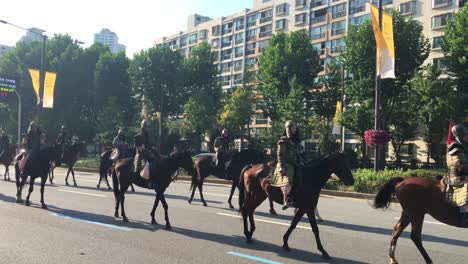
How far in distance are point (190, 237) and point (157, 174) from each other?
2.39 metres

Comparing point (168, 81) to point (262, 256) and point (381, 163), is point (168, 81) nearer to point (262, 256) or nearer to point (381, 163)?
point (381, 163)

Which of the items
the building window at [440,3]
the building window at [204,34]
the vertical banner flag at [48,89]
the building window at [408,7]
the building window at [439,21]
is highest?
the building window at [204,34]

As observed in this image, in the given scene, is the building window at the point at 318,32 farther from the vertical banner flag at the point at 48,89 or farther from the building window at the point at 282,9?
the vertical banner flag at the point at 48,89

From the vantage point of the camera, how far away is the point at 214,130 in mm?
53219

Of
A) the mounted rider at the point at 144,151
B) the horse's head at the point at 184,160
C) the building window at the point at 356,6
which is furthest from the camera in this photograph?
the building window at the point at 356,6

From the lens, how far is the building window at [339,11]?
65438 mm

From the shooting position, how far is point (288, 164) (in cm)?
853

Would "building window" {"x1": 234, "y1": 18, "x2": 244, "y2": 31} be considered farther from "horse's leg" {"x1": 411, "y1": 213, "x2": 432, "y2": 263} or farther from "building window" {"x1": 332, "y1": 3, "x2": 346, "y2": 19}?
"horse's leg" {"x1": 411, "y1": 213, "x2": 432, "y2": 263}

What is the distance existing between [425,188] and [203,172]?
30.4 ft

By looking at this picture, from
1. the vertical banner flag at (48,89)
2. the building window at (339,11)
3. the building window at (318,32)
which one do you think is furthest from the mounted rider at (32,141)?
the building window at (318,32)

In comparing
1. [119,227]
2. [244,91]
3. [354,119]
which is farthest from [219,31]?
[119,227]

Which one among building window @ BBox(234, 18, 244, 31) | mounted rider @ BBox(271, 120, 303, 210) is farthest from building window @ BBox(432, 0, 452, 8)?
mounted rider @ BBox(271, 120, 303, 210)

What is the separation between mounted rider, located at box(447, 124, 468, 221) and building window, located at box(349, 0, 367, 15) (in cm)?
5958

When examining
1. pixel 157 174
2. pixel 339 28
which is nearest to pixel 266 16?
pixel 339 28
